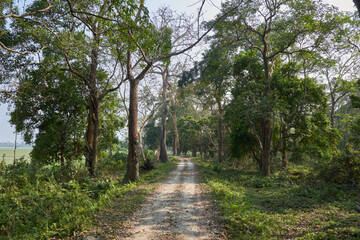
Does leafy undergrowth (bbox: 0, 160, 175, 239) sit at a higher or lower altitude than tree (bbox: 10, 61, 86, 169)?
lower

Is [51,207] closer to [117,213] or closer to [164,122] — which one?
[117,213]

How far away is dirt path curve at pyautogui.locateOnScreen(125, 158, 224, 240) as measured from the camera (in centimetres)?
522

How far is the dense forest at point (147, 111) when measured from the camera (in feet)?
21.0

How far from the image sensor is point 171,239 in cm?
497

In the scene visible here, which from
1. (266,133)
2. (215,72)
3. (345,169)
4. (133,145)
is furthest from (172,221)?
(215,72)

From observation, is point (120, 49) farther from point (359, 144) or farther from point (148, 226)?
point (359, 144)

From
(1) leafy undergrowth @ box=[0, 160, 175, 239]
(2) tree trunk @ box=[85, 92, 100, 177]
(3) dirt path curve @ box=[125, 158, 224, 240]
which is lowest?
(3) dirt path curve @ box=[125, 158, 224, 240]

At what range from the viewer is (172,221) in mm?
6070

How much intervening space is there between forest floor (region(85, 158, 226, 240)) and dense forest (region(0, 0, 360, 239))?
46cm

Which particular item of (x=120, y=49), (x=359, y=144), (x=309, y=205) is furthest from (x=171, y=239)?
(x=359, y=144)

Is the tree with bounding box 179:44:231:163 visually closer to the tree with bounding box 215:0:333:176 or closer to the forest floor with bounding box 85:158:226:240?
the tree with bounding box 215:0:333:176

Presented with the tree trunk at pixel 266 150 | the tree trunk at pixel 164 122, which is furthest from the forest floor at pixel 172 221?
the tree trunk at pixel 164 122

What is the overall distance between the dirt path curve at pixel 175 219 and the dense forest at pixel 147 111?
518mm

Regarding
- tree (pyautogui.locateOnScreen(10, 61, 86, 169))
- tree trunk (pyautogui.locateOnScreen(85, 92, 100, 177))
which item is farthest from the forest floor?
tree (pyautogui.locateOnScreen(10, 61, 86, 169))
